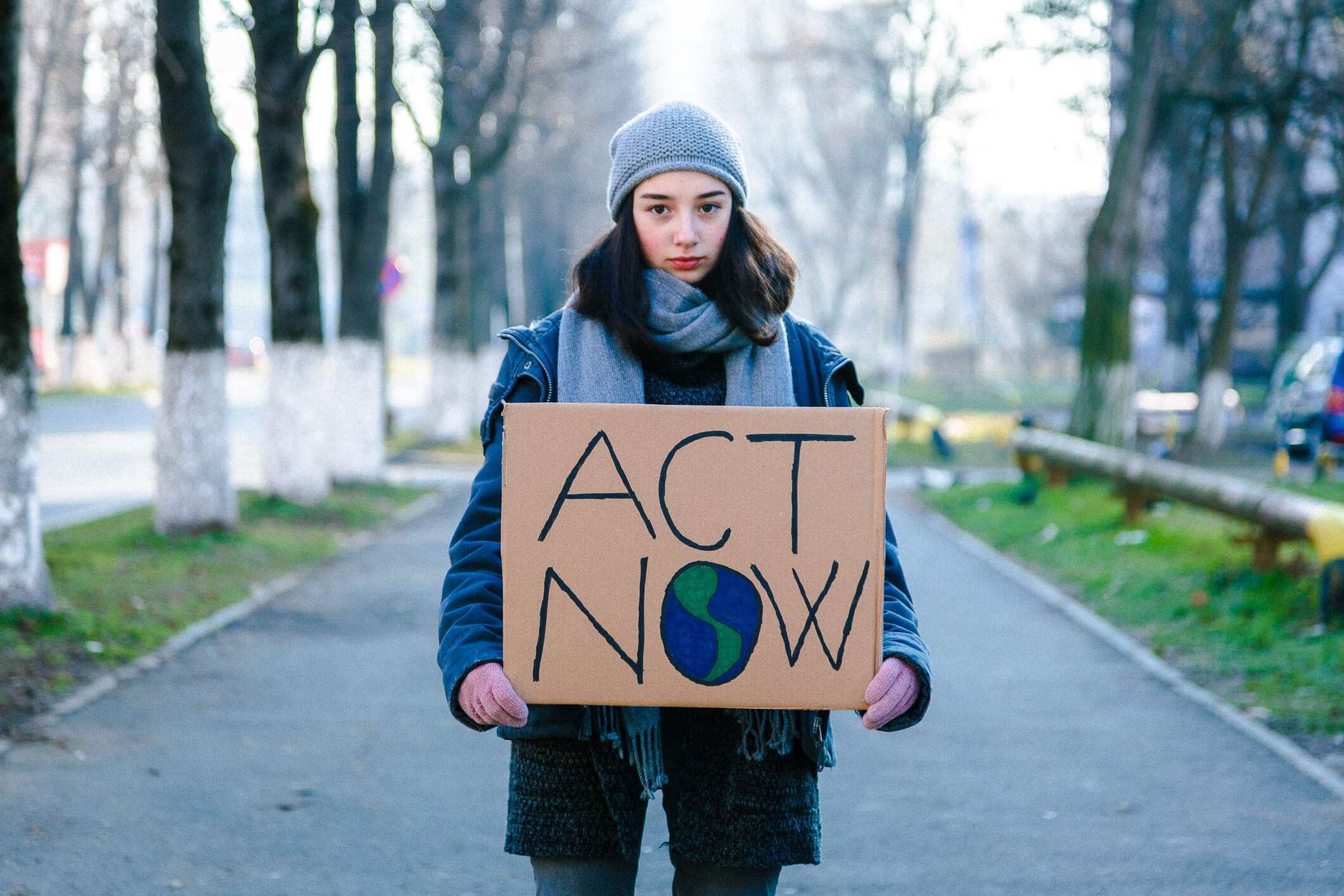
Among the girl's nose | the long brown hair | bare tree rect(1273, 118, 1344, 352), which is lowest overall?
the long brown hair

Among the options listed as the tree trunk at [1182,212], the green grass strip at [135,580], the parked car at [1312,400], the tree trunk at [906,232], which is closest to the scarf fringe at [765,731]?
the green grass strip at [135,580]

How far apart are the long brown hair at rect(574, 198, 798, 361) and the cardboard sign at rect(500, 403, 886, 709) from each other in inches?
9.1

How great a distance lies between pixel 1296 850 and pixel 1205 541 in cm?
618

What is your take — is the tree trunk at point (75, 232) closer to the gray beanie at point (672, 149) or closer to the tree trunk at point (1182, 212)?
the tree trunk at point (1182, 212)

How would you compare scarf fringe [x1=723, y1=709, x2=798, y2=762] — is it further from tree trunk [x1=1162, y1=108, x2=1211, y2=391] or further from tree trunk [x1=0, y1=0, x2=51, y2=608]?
tree trunk [x1=1162, y1=108, x2=1211, y2=391]

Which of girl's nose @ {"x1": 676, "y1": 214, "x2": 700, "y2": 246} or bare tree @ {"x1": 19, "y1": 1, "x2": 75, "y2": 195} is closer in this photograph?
girl's nose @ {"x1": 676, "y1": 214, "x2": 700, "y2": 246}

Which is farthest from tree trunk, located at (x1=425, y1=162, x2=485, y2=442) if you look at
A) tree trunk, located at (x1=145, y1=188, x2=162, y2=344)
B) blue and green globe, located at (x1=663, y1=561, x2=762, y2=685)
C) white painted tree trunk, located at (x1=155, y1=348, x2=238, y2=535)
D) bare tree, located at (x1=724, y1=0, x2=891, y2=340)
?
blue and green globe, located at (x1=663, y1=561, x2=762, y2=685)

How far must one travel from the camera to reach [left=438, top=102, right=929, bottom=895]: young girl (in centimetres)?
233

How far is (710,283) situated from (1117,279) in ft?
45.6

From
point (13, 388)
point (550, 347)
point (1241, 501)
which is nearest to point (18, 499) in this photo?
point (13, 388)

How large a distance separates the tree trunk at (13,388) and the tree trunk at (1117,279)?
1095cm

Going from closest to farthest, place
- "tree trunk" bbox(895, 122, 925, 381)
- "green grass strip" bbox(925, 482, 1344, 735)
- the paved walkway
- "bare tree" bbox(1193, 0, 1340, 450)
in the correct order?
the paved walkway, "green grass strip" bbox(925, 482, 1344, 735), "bare tree" bbox(1193, 0, 1340, 450), "tree trunk" bbox(895, 122, 925, 381)

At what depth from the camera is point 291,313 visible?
13070 millimetres

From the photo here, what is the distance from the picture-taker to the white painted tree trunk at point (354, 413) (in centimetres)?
1591
